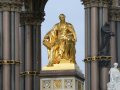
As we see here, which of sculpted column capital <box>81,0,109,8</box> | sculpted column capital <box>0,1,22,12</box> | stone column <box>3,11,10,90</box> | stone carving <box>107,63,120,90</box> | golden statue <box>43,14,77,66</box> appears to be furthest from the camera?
golden statue <box>43,14,77,66</box>

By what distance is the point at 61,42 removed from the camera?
59.4 metres

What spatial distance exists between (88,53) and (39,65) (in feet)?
25.6

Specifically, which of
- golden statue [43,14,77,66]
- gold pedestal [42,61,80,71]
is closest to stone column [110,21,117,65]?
golden statue [43,14,77,66]

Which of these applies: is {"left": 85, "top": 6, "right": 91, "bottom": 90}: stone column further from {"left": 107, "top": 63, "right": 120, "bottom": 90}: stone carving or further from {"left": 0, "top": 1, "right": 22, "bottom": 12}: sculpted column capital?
{"left": 0, "top": 1, "right": 22, "bottom": 12}: sculpted column capital

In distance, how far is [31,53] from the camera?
62.8 metres

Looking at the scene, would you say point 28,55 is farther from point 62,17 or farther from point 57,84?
point 57,84

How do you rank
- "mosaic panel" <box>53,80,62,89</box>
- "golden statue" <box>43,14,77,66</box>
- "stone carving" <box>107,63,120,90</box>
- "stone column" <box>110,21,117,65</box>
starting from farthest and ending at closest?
1. "stone column" <box>110,21,117,65</box>
2. "golden statue" <box>43,14,77,66</box>
3. "mosaic panel" <box>53,80,62,89</box>
4. "stone carving" <box>107,63,120,90</box>

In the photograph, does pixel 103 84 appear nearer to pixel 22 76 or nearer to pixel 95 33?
pixel 95 33

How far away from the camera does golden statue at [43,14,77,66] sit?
5916 cm

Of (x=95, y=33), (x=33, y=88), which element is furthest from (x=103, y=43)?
→ (x=33, y=88)

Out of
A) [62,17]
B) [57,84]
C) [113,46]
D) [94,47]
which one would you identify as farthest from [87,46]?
[62,17]

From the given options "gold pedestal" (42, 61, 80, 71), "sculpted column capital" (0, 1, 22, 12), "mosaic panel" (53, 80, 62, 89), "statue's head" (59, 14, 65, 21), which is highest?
"sculpted column capital" (0, 1, 22, 12)

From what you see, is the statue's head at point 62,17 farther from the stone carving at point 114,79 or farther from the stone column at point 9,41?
the stone carving at point 114,79

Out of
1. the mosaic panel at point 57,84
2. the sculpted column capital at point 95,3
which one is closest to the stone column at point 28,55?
the mosaic panel at point 57,84
